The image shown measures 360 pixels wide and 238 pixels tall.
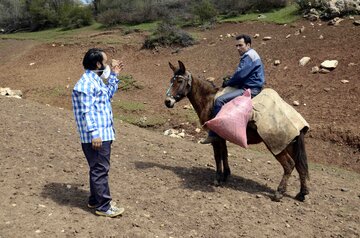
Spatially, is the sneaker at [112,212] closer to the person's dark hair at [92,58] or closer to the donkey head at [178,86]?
the person's dark hair at [92,58]

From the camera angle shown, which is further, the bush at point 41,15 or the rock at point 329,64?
the bush at point 41,15

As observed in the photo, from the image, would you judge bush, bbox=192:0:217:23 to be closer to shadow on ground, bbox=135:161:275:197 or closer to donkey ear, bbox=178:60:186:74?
shadow on ground, bbox=135:161:275:197

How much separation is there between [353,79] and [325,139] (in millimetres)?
2920

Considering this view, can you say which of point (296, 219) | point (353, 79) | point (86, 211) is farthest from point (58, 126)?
point (353, 79)

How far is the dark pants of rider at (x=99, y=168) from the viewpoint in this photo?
482 centimetres

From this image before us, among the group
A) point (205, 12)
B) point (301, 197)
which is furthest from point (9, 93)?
point (205, 12)

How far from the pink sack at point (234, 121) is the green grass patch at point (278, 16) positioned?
1328 cm

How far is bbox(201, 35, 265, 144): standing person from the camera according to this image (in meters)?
6.37

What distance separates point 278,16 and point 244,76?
1429 centimetres

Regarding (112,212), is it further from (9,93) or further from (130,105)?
(9,93)

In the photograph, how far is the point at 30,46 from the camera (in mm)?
23656

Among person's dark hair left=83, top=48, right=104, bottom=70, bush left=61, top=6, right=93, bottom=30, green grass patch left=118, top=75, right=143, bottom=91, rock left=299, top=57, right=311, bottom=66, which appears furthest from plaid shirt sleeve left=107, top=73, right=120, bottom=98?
bush left=61, top=6, right=93, bottom=30

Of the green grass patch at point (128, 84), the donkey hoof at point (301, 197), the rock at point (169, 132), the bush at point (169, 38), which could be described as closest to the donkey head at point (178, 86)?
the donkey hoof at point (301, 197)

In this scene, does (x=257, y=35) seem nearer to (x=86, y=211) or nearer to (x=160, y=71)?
(x=160, y=71)
